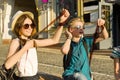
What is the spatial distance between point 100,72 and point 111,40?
8970mm

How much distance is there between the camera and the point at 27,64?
372cm

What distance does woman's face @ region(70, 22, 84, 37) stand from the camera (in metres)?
4.13

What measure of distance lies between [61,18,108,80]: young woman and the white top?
0.48 meters

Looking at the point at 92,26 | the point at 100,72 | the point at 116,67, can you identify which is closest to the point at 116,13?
the point at 92,26

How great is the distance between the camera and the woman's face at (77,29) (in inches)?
163

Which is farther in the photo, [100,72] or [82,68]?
[100,72]

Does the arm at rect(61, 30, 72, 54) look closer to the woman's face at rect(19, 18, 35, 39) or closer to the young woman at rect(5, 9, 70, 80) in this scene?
the young woman at rect(5, 9, 70, 80)

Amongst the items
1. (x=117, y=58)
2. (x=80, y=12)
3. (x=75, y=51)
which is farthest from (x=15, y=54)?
(x=80, y=12)

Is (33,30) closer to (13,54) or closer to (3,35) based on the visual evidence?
(13,54)

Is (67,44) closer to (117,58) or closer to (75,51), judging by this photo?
(75,51)

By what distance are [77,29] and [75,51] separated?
0.24 meters

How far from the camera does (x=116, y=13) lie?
64.3 feet

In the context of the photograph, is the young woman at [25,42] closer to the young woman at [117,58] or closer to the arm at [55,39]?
the arm at [55,39]

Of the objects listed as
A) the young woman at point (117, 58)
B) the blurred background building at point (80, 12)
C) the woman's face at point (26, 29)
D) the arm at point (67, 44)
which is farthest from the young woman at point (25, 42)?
the blurred background building at point (80, 12)
